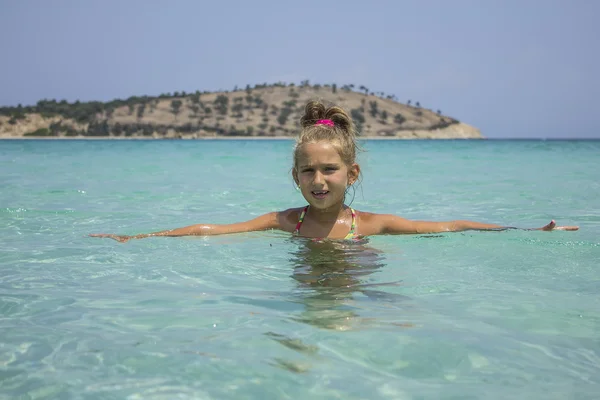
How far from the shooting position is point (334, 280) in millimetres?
3623

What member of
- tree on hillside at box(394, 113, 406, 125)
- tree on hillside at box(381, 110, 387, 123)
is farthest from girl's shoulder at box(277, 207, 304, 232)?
tree on hillside at box(394, 113, 406, 125)

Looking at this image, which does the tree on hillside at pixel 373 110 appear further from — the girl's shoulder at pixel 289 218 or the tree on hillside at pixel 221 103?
the girl's shoulder at pixel 289 218

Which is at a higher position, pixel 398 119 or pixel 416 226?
pixel 398 119

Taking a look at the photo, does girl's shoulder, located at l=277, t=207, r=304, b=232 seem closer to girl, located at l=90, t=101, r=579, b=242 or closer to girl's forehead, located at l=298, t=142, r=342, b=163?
girl, located at l=90, t=101, r=579, b=242

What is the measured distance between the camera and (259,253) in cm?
474

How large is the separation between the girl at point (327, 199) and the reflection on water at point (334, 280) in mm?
191

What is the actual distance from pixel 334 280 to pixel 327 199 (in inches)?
45.8

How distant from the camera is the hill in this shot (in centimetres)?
9162

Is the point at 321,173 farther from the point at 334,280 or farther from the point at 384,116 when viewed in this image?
the point at 384,116

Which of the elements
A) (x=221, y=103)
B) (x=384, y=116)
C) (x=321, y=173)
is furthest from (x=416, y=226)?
(x=384, y=116)

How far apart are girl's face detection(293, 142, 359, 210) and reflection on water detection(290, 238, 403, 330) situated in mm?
369

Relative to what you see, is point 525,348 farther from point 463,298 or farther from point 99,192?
point 99,192

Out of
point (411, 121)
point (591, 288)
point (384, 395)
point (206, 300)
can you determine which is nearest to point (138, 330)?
point (206, 300)

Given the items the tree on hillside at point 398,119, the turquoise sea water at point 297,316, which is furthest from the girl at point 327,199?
the tree on hillside at point 398,119
